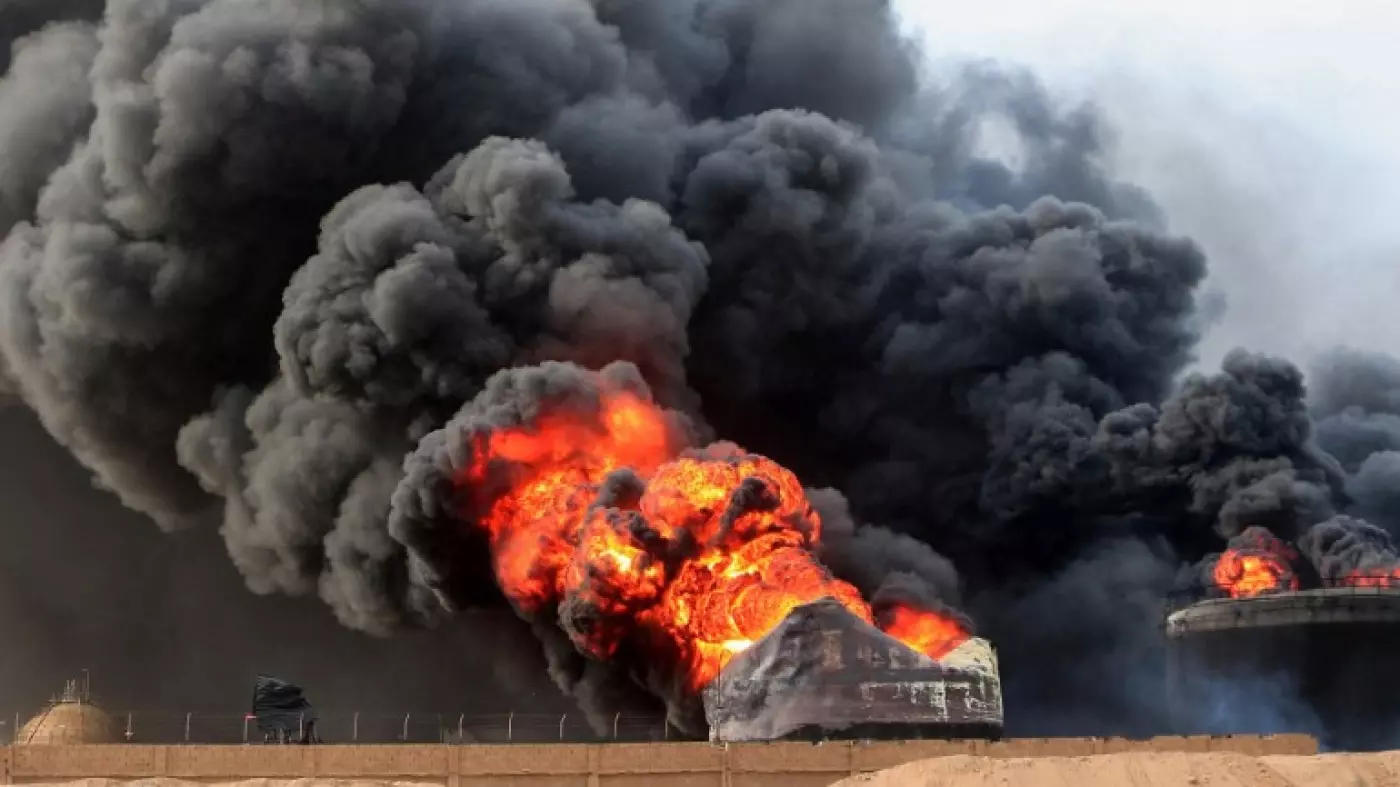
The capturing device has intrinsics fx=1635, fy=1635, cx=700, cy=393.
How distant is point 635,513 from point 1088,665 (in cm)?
3437

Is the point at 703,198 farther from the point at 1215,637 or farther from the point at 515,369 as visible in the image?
the point at 1215,637

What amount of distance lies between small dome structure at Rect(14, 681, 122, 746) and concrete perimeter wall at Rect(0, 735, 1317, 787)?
1944 centimetres

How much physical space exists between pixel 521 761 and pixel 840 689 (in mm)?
13306

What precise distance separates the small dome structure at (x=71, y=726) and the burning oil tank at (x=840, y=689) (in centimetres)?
2512

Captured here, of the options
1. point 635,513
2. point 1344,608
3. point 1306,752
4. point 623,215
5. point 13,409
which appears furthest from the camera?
point 13,409

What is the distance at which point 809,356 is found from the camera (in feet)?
261

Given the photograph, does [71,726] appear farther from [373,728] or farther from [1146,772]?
[1146,772]

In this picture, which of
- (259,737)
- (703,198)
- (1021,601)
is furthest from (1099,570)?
(259,737)

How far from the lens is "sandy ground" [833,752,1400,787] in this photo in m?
37.0

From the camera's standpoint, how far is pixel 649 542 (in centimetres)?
5581

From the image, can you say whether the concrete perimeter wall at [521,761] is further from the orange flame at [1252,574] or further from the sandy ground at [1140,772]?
the orange flame at [1252,574]

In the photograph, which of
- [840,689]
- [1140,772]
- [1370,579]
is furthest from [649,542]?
[1370,579]

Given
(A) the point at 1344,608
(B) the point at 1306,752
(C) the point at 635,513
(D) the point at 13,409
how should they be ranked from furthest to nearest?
(D) the point at 13,409 < (A) the point at 1344,608 < (C) the point at 635,513 < (B) the point at 1306,752

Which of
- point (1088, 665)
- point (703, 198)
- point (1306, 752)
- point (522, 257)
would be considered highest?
point (703, 198)
